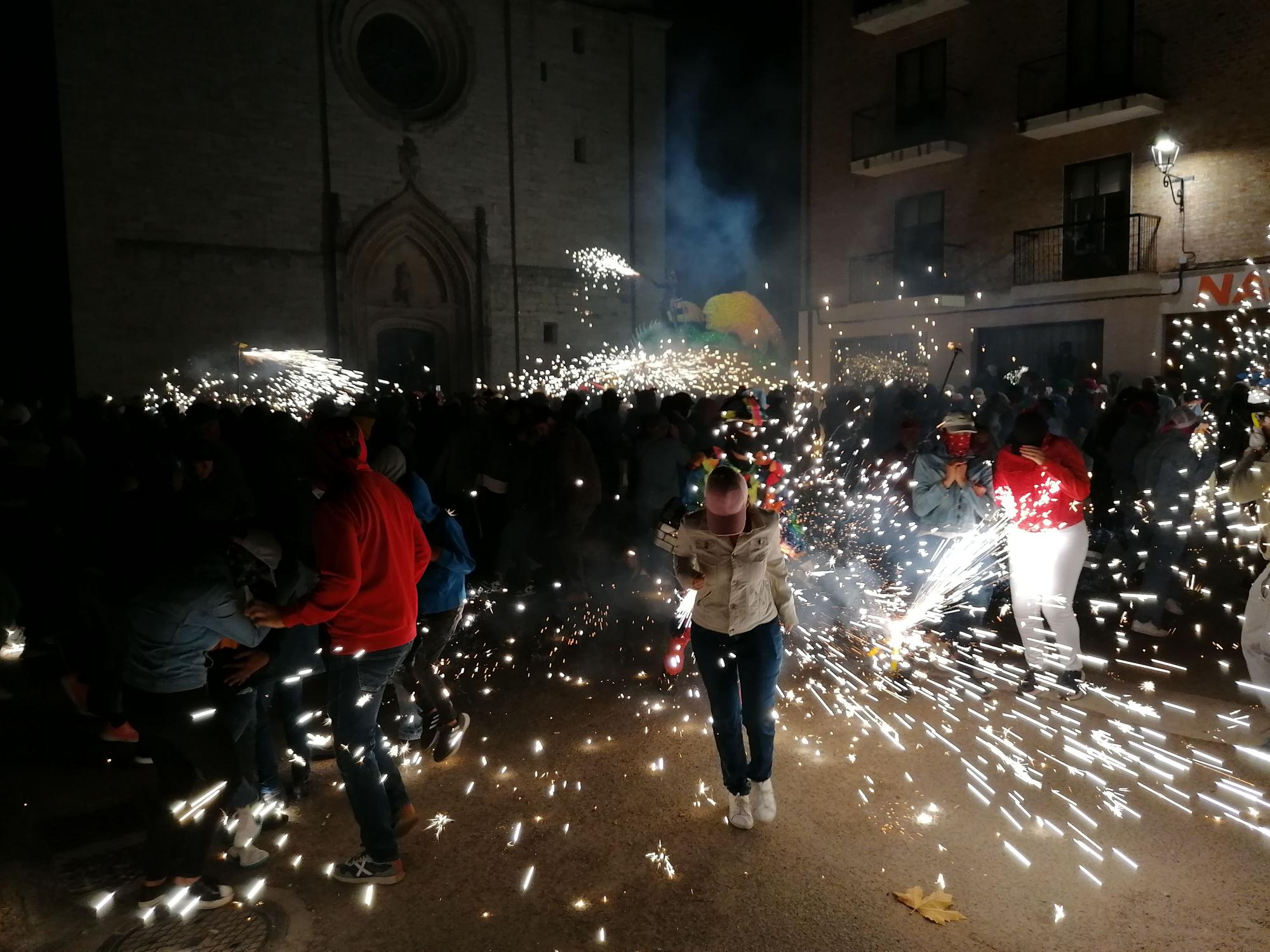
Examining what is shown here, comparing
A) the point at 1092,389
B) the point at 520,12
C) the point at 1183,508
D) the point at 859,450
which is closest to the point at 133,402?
the point at 859,450

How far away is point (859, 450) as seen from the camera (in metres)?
13.1

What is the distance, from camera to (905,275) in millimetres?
21516

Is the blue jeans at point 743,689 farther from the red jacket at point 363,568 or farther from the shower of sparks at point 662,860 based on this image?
the red jacket at point 363,568

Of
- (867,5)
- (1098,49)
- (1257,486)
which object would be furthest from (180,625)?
(867,5)

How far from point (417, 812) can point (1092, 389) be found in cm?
1048

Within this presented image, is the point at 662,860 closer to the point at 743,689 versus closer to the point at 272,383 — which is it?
the point at 743,689

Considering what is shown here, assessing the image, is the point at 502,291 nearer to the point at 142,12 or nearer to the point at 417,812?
the point at 142,12

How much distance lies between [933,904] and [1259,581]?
2846 mm

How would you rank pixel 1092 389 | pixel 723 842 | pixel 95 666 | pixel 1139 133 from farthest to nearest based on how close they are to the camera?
1. pixel 1139 133
2. pixel 1092 389
3. pixel 95 666
4. pixel 723 842

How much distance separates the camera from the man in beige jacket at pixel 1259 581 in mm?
4863

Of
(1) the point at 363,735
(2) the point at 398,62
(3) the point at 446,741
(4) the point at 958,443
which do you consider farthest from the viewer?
(2) the point at 398,62

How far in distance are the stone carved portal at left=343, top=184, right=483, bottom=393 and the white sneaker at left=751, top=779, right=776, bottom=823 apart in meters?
18.0

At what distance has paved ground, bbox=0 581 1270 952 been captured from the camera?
139 inches

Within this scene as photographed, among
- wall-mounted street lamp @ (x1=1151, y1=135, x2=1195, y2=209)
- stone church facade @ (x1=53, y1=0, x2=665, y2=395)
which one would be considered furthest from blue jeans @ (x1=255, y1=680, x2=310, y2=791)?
wall-mounted street lamp @ (x1=1151, y1=135, x2=1195, y2=209)
